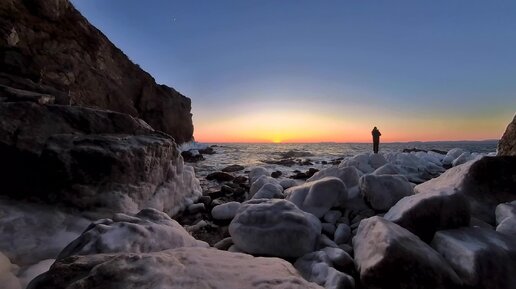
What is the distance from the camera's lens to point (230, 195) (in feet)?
25.6

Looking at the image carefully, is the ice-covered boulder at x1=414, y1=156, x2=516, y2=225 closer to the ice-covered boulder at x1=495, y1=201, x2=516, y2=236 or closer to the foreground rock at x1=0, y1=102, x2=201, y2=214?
the ice-covered boulder at x1=495, y1=201, x2=516, y2=236

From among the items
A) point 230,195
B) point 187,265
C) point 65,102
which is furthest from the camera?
point 230,195

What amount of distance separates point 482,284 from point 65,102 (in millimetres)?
7931

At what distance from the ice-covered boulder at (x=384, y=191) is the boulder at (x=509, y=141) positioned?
3248mm

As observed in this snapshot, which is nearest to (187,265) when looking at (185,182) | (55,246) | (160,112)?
(55,246)

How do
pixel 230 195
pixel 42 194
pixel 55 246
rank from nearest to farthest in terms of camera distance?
pixel 55 246
pixel 42 194
pixel 230 195

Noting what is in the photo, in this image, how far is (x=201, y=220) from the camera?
5.48m

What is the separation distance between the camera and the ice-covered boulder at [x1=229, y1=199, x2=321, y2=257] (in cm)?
340

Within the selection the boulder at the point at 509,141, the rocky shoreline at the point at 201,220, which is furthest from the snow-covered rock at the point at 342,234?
the boulder at the point at 509,141

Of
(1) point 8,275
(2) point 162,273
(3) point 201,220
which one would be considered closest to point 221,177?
(3) point 201,220

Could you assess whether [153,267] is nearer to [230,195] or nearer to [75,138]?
[75,138]

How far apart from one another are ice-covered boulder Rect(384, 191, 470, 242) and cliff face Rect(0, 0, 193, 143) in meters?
7.19

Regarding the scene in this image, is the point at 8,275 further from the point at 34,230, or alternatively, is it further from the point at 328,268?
the point at 328,268

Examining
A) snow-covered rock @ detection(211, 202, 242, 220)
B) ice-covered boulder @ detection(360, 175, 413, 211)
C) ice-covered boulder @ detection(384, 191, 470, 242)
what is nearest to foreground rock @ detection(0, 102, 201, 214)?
snow-covered rock @ detection(211, 202, 242, 220)
